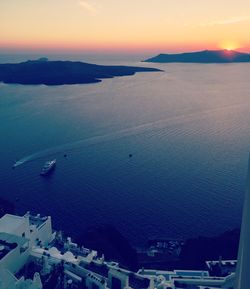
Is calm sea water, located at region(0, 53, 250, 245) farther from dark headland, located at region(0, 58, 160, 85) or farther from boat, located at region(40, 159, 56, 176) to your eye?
dark headland, located at region(0, 58, 160, 85)

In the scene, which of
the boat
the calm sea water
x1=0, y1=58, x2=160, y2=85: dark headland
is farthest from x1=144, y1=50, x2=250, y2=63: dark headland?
the boat

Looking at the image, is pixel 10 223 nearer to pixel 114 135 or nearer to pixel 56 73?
pixel 114 135

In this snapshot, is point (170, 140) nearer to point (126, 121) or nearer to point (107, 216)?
point (126, 121)

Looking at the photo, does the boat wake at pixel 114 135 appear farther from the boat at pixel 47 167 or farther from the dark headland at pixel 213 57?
the dark headland at pixel 213 57

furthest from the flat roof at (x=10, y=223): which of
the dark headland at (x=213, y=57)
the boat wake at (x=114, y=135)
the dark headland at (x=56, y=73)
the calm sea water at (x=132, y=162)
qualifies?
the dark headland at (x=213, y=57)

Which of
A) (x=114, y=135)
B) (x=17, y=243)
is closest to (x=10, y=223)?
(x=17, y=243)

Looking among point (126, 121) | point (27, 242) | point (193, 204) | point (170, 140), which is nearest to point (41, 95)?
point (126, 121)
